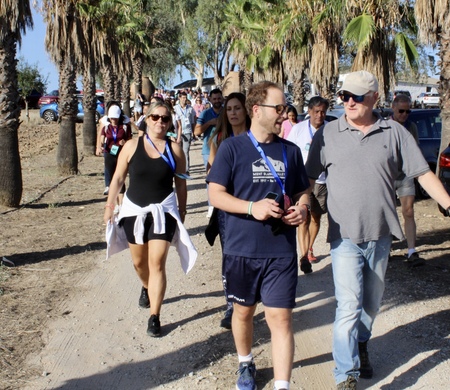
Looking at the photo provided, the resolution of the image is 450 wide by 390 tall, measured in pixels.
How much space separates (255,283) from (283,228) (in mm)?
387

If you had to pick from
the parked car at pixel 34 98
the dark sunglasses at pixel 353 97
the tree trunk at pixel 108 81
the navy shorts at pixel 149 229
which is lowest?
the navy shorts at pixel 149 229

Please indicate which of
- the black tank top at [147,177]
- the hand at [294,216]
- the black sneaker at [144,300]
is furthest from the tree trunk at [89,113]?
the hand at [294,216]

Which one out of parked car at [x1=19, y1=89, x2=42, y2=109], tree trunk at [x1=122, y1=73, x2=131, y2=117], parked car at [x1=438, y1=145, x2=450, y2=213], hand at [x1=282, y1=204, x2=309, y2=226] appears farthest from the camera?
parked car at [x1=19, y1=89, x2=42, y2=109]

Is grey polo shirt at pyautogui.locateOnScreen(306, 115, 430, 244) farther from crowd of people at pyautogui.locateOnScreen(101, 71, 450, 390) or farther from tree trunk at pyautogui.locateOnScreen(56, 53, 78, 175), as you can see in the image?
tree trunk at pyautogui.locateOnScreen(56, 53, 78, 175)

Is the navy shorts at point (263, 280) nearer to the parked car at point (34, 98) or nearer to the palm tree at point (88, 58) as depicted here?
the palm tree at point (88, 58)

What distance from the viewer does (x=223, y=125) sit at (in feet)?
19.6

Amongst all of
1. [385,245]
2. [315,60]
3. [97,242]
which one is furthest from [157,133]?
[315,60]

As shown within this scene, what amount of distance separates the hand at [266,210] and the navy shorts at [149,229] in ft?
5.91

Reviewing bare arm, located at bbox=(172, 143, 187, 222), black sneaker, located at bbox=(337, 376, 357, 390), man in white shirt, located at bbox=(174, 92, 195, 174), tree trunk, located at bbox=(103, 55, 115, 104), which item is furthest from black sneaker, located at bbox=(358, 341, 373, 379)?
tree trunk, located at bbox=(103, 55, 115, 104)

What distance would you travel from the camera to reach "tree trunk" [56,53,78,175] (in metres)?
16.4

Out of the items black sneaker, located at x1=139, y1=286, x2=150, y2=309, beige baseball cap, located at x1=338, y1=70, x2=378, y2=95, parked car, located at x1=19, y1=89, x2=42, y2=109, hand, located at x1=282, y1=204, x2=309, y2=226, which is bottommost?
black sneaker, located at x1=139, y1=286, x2=150, y2=309

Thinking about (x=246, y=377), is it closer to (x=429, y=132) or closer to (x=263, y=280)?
(x=263, y=280)

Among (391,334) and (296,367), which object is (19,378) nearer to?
(296,367)

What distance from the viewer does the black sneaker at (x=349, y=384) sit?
165 inches
